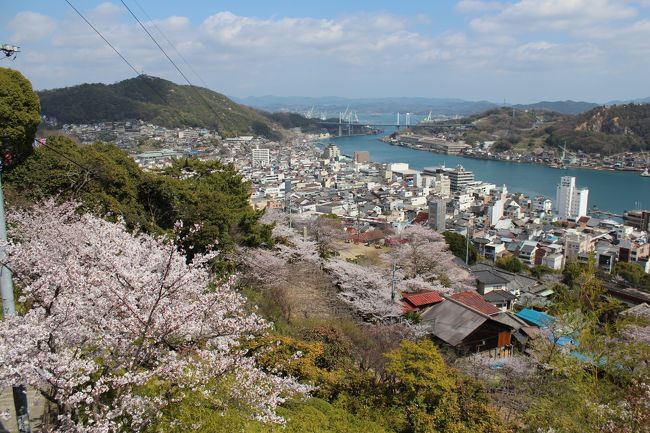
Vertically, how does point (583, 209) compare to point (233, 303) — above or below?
below

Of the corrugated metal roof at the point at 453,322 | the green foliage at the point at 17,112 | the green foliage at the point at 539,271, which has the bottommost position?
the green foliage at the point at 539,271

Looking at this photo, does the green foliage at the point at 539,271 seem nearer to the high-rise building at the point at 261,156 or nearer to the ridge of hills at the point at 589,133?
the high-rise building at the point at 261,156

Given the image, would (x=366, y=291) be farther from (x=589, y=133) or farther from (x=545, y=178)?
(x=589, y=133)

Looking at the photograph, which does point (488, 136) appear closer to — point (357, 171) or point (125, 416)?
point (357, 171)

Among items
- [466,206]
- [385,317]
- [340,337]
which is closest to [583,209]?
[466,206]

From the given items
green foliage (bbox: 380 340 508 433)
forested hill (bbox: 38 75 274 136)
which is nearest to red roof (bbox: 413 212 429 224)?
green foliage (bbox: 380 340 508 433)

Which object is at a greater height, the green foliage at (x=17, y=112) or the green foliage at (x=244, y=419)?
the green foliage at (x=17, y=112)

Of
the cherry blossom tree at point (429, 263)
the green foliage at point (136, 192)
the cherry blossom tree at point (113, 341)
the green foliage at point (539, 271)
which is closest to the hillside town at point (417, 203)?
the green foliage at point (539, 271)
